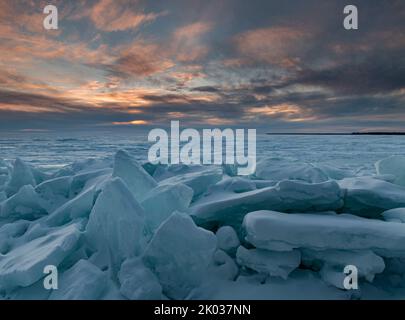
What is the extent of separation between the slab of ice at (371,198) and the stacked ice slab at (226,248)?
0.01m

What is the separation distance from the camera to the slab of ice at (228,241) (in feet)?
9.68

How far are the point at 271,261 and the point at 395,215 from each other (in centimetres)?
149

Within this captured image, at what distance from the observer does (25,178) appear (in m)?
5.13

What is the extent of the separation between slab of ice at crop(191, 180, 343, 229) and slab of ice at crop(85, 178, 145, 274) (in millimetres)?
695

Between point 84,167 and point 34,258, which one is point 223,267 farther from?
point 84,167

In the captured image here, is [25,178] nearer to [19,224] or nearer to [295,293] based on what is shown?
[19,224]

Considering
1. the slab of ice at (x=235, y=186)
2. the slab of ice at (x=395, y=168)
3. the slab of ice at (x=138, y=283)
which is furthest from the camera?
the slab of ice at (x=395, y=168)

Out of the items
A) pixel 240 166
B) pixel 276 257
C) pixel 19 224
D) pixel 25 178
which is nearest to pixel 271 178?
pixel 240 166

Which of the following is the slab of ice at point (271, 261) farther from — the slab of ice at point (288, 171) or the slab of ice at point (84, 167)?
the slab of ice at point (84, 167)

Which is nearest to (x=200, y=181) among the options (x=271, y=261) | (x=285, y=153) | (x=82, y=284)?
(x=271, y=261)

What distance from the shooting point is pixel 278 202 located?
3.10 metres

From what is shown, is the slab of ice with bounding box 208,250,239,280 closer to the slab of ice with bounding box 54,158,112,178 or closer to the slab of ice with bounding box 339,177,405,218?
the slab of ice with bounding box 339,177,405,218

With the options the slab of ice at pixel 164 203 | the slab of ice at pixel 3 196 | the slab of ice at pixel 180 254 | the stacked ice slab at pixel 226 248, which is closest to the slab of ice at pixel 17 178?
the slab of ice at pixel 3 196
